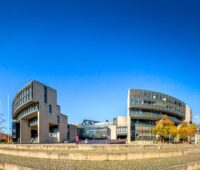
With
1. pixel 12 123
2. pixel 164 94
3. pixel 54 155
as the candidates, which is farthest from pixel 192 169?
pixel 12 123

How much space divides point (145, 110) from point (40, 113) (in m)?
35.9

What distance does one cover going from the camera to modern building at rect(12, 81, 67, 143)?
7744 centimetres

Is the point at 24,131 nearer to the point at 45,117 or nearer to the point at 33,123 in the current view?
the point at 33,123

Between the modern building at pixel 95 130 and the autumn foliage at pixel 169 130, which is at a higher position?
the autumn foliage at pixel 169 130

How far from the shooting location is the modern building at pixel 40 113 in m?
77.4

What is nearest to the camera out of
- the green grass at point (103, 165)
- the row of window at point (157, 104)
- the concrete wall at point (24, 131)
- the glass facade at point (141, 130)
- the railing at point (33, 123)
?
the green grass at point (103, 165)

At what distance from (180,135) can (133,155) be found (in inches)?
2492

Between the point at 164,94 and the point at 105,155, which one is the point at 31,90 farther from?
the point at 105,155

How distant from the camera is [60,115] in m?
95.8

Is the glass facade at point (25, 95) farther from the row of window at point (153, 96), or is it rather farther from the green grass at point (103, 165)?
the green grass at point (103, 165)

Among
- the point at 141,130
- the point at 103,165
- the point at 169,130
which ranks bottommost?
the point at 141,130

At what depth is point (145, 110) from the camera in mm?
89062

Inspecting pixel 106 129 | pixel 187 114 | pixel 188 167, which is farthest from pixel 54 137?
pixel 188 167

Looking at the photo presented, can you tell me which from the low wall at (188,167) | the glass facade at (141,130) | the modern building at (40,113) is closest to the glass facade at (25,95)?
the modern building at (40,113)
